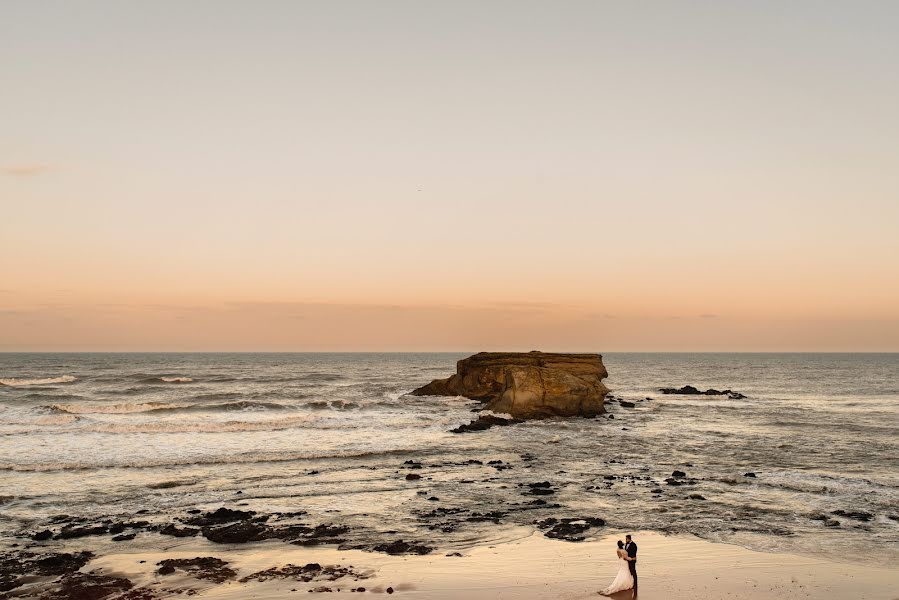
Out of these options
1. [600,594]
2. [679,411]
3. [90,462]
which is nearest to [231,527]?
[600,594]

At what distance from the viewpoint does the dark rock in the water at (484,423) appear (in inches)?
1603

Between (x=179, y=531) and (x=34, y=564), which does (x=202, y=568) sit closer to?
(x=179, y=531)

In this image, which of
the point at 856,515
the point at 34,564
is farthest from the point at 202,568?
the point at 856,515

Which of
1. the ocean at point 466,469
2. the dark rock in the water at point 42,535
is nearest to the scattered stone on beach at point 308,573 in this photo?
the ocean at point 466,469

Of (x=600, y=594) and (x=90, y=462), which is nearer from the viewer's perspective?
(x=600, y=594)

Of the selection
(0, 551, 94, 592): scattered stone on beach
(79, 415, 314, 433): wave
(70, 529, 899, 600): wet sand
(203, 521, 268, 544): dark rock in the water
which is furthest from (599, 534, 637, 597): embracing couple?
(79, 415, 314, 433): wave

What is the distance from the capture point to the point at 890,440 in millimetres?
36844

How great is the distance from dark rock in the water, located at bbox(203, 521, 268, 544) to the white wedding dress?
9356 mm

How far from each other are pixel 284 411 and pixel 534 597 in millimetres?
42594

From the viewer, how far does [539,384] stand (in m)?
46.1

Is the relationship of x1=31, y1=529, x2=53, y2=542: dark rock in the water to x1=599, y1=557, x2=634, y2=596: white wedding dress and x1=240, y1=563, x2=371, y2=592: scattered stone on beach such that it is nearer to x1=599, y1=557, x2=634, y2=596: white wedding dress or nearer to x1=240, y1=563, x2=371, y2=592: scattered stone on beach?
x1=240, y1=563, x2=371, y2=592: scattered stone on beach

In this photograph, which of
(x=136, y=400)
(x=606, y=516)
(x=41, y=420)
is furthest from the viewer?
(x=136, y=400)

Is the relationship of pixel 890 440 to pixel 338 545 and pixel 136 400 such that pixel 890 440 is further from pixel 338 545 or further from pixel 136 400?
pixel 136 400

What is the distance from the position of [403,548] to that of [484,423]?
982 inches
